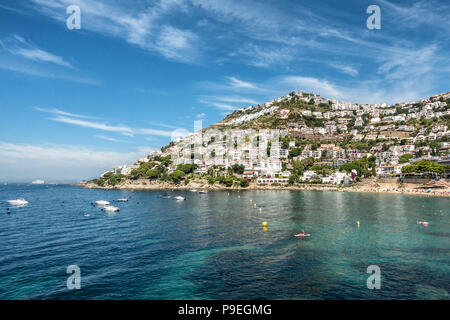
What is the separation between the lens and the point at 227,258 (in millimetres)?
26312

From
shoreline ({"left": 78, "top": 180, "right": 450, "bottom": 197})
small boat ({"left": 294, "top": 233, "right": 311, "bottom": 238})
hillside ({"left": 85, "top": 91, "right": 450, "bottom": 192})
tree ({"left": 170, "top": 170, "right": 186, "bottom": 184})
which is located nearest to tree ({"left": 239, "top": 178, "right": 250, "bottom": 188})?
hillside ({"left": 85, "top": 91, "right": 450, "bottom": 192})

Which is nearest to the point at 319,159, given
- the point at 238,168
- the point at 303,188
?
the point at 303,188

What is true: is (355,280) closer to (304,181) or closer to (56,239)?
(56,239)

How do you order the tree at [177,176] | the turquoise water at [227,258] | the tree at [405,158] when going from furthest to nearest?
1. the tree at [177,176]
2. the tree at [405,158]
3. the turquoise water at [227,258]

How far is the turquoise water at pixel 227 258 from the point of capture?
19562 mm

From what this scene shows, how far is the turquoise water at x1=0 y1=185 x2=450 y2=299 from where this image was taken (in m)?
19.6

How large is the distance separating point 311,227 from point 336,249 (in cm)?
1064

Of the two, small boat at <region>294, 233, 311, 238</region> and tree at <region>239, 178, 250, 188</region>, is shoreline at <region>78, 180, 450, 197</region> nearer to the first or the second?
tree at <region>239, 178, 250, 188</region>

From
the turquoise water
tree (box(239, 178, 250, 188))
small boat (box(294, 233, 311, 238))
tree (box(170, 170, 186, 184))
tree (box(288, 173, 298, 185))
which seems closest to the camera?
the turquoise water

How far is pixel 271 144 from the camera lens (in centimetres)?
17975

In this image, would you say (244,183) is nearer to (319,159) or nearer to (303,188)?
(303,188)

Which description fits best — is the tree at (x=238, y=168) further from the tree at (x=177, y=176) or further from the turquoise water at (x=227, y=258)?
the turquoise water at (x=227, y=258)

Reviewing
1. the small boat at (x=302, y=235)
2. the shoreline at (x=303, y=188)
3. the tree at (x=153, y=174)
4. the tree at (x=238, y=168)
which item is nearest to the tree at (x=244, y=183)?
the shoreline at (x=303, y=188)
